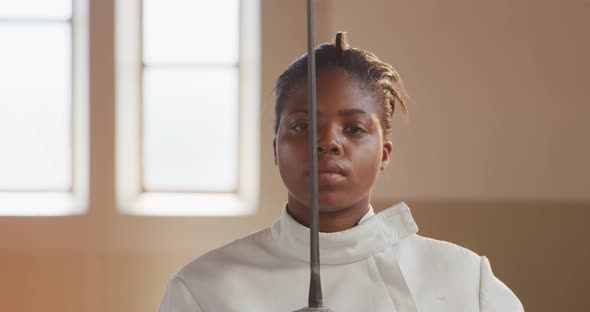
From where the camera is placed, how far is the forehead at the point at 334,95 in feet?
2.44

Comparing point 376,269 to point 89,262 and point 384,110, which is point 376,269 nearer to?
point 384,110

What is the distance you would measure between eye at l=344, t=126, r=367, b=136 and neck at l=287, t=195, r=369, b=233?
2.3 inches

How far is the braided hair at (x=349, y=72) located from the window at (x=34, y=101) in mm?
1824

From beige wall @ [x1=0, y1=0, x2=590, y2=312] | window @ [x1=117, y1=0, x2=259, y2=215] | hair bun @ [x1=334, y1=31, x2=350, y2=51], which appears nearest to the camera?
hair bun @ [x1=334, y1=31, x2=350, y2=51]

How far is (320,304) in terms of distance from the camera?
398 mm

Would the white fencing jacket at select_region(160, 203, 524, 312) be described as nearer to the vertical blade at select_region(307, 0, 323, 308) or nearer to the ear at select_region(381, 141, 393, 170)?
the ear at select_region(381, 141, 393, 170)

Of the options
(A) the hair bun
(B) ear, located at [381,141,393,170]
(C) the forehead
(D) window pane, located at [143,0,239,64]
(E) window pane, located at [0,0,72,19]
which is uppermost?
(E) window pane, located at [0,0,72,19]

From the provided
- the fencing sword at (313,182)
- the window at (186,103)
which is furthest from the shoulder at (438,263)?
the window at (186,103)

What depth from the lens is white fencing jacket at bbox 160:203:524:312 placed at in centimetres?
74

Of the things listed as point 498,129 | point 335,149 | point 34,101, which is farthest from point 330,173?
point 34,101

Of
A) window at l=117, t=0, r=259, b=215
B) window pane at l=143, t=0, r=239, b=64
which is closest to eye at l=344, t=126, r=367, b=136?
window at l=117, t=0, r=259, b=215

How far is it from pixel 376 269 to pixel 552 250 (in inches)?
64.1

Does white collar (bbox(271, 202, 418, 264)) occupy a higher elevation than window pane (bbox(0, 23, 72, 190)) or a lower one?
lower

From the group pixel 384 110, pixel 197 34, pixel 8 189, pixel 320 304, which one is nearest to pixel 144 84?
pixel 197 34
